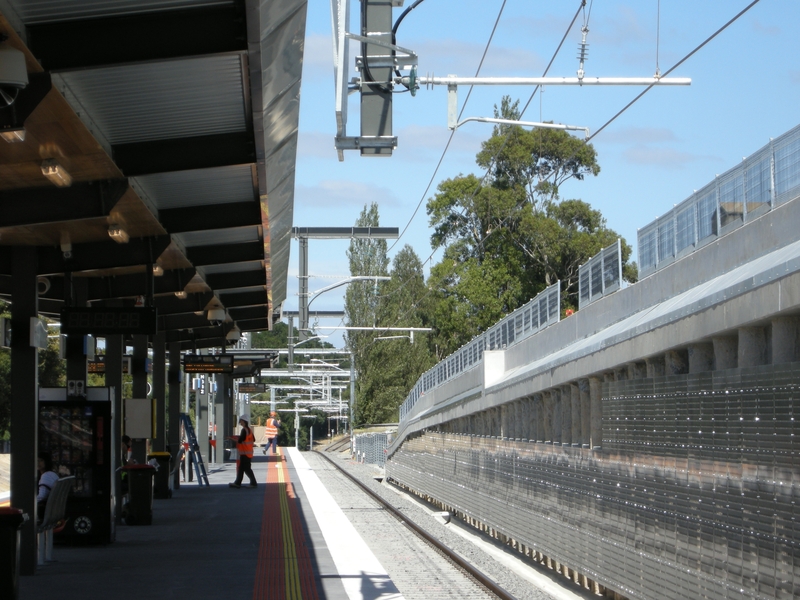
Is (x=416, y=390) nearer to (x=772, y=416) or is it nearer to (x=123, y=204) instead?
(x=123, y=204)

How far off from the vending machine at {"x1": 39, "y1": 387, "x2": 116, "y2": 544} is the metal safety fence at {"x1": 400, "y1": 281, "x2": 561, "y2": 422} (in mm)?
6478

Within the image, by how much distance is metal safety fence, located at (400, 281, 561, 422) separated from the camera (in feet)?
56.7

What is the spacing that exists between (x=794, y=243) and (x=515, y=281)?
45.1 m

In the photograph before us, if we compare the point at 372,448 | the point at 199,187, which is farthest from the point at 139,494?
the point at 372,448

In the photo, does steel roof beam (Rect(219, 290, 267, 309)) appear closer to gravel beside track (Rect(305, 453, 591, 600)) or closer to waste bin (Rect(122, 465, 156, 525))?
gravel beside track (Rect(305, 453, 591, 600))

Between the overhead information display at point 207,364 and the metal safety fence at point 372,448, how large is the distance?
57.0 feet

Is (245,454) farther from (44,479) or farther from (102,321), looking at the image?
(102,321)

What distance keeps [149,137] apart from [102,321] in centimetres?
403

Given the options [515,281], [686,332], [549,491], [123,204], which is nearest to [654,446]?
[686,332]

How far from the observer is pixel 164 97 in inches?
382

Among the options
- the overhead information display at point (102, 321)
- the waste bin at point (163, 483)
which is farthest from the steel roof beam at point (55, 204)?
the waste bin at point (163, 483)

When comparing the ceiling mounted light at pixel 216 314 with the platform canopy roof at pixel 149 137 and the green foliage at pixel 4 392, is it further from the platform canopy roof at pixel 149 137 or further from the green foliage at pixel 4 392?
the green foliage at pixel 4 392

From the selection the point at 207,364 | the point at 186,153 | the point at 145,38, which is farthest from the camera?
the point at 207,364

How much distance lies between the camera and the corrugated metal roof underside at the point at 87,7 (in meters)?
7.52
